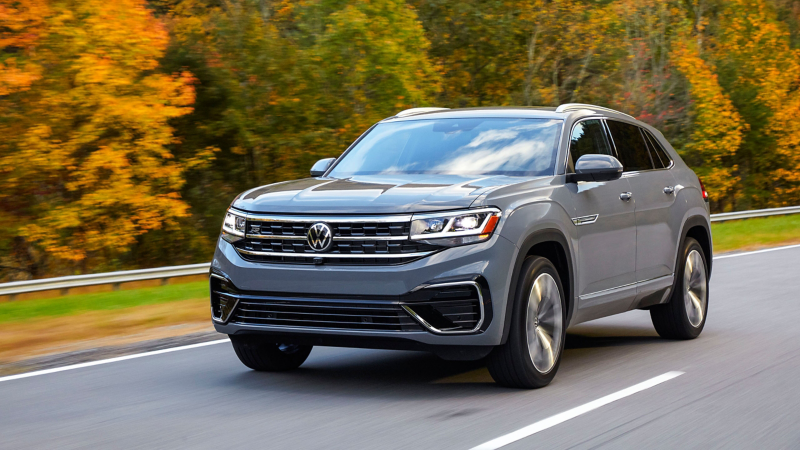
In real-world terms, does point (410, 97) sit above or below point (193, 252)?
above

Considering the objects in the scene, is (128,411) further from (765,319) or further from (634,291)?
(765,319)

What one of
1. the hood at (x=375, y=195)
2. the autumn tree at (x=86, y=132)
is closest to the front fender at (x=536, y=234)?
the hood at (x=375, y=195)

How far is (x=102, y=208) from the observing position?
2200 centimetres

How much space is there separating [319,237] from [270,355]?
1.41 metres

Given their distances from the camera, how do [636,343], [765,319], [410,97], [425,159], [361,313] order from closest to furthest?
[361,313] → [425,159] → [636,343] → [765,319] → [410,97]

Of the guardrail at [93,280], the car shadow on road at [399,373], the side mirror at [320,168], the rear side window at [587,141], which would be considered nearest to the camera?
the car shadow on road at [399,373]

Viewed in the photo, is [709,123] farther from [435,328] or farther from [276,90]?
[435,328]

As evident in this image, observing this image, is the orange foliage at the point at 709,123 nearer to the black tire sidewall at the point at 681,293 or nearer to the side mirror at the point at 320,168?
the black tire sidewall at the point at 681,293

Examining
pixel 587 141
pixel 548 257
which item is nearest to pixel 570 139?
pixel 587 141

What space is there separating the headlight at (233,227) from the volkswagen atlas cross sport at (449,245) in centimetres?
1

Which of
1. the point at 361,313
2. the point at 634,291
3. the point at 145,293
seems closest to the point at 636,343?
the point at 634,291

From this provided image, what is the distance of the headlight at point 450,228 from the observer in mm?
5945

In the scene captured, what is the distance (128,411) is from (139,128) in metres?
16.9

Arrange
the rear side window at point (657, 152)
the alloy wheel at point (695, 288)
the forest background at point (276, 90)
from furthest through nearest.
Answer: the forest background at point (276, 90) < the alloy wheel at point (695, 288) < the rear side window at point (657, 152)
